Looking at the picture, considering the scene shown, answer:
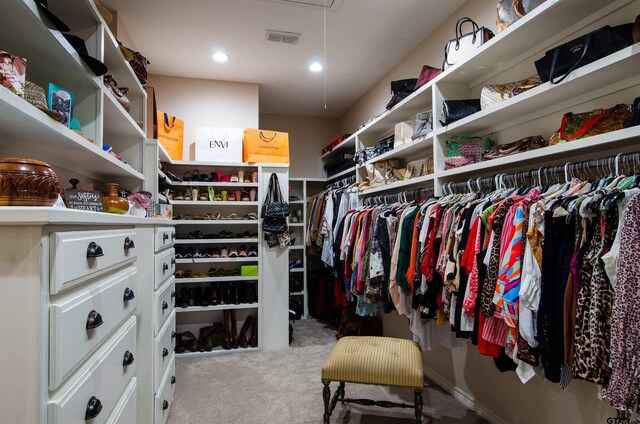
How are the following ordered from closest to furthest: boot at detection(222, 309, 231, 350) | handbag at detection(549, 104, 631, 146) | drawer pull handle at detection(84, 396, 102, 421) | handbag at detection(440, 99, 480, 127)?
drawer pull handle at detection(84, 396, 102, 421) < handbag at detection(549, 104, 631, 146) < handbag at detection(440, 99, 480, 127) < boot at detection(222, 309, 231, 350)

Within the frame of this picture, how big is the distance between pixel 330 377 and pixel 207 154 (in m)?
2.43

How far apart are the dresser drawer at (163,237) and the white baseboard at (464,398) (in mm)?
2113

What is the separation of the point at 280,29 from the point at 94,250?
89.9 inches

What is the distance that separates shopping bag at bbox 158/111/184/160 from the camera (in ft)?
10.1

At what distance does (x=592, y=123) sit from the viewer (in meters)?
1.31

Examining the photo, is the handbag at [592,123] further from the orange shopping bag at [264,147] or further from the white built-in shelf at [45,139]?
the orange shopping bag at [264,147]

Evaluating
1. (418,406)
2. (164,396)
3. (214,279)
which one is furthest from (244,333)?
(418,406)

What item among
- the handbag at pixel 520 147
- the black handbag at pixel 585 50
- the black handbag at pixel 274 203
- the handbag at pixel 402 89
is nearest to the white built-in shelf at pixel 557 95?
the black handbag at pixel 585 50

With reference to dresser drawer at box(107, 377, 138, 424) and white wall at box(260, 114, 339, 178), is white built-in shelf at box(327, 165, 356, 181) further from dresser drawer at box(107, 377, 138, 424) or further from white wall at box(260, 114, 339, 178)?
dresser drawer at box(107, 377, 138, 424)

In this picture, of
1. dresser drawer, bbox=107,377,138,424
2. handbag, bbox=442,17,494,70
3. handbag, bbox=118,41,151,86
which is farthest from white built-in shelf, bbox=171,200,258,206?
dresser drawer, bbox=107,377,138,424

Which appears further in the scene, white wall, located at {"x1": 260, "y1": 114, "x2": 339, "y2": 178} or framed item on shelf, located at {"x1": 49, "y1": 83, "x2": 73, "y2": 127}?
white wall, located at {"x1": 260, "y1": 114, "x2": 339, "y2": 178}

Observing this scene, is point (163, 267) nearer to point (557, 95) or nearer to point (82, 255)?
point (82, 255)

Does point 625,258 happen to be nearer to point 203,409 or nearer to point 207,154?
point 203,409

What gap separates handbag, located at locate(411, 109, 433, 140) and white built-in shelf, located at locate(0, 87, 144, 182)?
6.02ft
